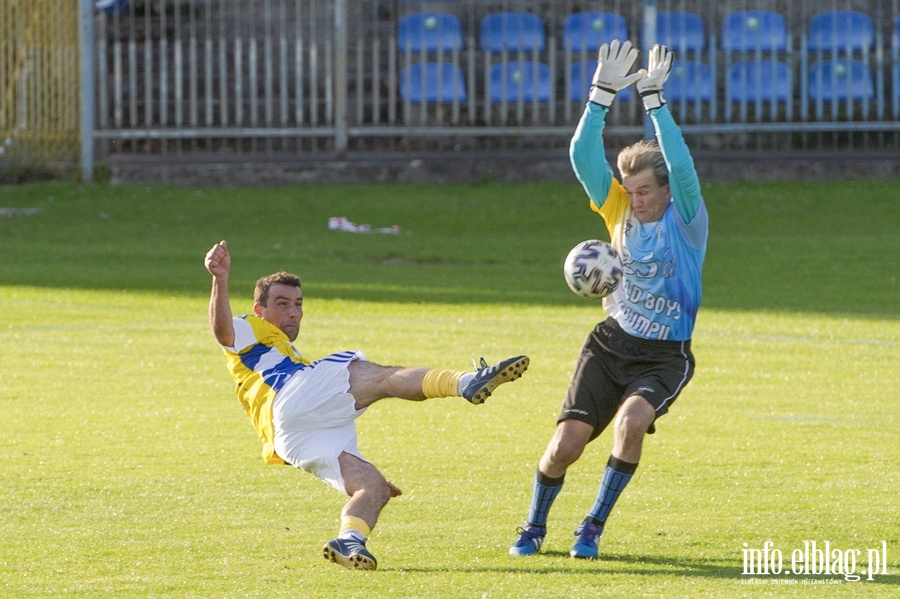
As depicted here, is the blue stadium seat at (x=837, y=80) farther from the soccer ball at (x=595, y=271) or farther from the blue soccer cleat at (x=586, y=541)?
the blue soccer cleat at (x=586, y=541)

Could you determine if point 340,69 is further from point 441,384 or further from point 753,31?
point 441,384

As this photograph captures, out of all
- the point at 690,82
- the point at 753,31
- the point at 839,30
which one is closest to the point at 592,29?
the point at 690,82

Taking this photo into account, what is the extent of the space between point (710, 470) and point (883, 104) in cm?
1621

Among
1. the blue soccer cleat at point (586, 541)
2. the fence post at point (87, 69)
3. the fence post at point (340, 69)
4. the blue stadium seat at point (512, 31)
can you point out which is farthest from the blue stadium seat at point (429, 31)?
the blue soccer cleat at point (586, 541)

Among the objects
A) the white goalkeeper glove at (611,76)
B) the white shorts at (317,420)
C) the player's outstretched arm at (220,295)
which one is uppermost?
the white goalkeeper glove at (611,76)

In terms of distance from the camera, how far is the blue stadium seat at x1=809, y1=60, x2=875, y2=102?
22062 mm

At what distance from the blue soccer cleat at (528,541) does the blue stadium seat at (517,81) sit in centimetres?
1695

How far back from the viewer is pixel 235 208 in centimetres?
2117

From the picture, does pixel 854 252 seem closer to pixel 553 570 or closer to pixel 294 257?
pixel 294 257

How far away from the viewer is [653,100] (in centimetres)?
593

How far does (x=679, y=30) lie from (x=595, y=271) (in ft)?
58.4

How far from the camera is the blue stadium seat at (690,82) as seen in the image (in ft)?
72.2

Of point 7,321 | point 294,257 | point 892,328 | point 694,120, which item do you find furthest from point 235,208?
point 892,328

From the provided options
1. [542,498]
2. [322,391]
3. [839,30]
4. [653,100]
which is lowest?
[542,498]
